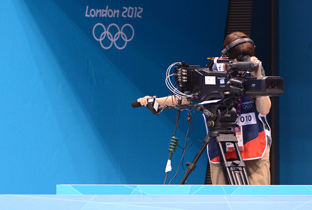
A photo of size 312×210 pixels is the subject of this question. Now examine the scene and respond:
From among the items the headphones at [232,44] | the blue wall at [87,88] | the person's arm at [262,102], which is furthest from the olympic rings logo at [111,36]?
the person's arm at [262,102]

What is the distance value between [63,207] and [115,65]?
255cm

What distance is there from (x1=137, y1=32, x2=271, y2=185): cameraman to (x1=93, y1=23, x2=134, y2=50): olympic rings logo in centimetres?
134

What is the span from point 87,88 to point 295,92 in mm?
1728

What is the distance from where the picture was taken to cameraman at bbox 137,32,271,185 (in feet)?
8.26

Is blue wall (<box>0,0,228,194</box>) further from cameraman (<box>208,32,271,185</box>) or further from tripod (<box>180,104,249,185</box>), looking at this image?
tripod (<box>180,104,249,185</box>)

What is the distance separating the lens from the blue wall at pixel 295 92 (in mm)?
4004

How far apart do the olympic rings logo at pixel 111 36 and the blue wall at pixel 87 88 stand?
1.1 inches

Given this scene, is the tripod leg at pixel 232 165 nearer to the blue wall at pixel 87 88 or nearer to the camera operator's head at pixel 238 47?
the camera operator's head at pixel 238 47

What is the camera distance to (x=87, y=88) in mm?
3812

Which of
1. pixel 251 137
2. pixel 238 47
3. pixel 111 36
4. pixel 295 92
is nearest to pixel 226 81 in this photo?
pixel 238 47

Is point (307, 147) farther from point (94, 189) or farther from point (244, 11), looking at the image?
point (94, 189)

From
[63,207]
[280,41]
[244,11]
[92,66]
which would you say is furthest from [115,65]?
[63,207]

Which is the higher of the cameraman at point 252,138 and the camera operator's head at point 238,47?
the camera operator's head at point 238,47

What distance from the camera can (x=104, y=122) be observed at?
12.6ft
